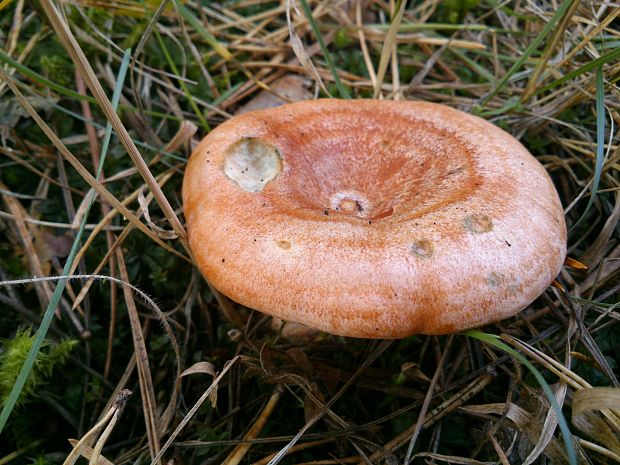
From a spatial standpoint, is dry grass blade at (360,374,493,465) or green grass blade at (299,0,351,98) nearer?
dry grass blade at (360,374,493,465)

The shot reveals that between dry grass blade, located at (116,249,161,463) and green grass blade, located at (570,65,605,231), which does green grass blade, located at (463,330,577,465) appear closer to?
green grass blade, located at (570,65,605,231)

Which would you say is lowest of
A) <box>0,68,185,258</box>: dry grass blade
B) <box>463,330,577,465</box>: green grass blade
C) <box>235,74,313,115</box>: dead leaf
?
<box>463,330,577,465</box>: green grass blade

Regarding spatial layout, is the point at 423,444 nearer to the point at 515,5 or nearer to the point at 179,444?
the point at 179,444

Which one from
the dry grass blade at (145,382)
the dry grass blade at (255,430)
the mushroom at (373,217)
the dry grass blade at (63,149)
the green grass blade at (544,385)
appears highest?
the dry grass blade at (63,149)

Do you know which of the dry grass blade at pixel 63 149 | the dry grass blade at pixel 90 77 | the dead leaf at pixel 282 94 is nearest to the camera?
the dry grass blade at pixel 90 77

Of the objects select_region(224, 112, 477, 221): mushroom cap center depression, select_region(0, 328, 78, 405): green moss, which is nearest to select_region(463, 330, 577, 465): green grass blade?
select_region(224, 112, 477, 221): mushroom cap center depression

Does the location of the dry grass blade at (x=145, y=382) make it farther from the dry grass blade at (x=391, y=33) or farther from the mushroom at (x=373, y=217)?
the dry grass blade at (x=391, y=33)

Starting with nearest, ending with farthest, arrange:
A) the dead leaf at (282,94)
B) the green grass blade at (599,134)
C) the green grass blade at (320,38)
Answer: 1. the green grass blade at (599,134)
2. the green grass blade at (320,38)
3. the dead leaf at (282,94)

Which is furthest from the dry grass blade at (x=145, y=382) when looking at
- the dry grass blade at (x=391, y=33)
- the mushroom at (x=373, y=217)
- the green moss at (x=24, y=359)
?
the dry grass blade at (x=391, y=33)
